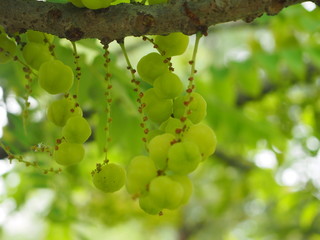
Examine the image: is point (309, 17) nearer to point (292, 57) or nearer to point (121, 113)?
point (292, 57)

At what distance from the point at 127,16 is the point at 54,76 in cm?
15

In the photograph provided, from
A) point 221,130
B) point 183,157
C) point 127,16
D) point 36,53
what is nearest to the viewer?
point 183,157

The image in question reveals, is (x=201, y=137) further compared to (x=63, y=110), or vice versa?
(x=63, y=110)

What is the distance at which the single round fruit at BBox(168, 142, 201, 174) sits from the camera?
64 centimetres

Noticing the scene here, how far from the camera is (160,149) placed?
675 millimetres

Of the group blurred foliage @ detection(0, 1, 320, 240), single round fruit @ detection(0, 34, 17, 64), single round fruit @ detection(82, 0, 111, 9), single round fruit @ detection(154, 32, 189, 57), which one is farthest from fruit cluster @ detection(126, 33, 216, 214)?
blurred foliage @ detection(0, 1, 320, 240)

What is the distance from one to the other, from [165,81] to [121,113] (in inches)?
37.6

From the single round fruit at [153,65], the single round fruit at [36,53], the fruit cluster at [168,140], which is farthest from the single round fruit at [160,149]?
the single round fruit at [36,53]

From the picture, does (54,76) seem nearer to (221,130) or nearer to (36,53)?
(36,53)

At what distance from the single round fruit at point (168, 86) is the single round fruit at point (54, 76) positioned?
0.49 ft

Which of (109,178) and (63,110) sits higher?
(63,110)

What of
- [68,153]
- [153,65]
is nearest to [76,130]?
[68,153]

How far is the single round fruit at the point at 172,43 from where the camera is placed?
781 mm

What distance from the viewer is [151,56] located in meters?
0.78
